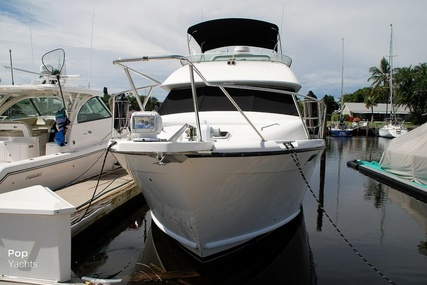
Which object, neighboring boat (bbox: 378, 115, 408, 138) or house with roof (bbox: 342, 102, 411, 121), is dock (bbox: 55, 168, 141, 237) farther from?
house with roof (bbox: 342, 102, 411, 121)

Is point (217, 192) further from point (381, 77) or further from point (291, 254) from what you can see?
point (381, 77)

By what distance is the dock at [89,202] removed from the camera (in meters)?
4.13

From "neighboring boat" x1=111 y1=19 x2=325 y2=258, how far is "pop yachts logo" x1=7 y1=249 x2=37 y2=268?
5.29 ft

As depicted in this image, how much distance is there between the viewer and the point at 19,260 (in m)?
4.16

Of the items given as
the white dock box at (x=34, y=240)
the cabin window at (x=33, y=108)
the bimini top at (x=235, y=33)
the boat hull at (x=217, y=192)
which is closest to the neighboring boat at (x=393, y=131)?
the bimini top at (x=235, y=33)

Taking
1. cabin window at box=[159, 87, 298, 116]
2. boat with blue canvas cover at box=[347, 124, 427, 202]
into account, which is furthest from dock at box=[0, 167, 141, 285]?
boat with blue canvas cover at box=[347, 124, 427, 202]

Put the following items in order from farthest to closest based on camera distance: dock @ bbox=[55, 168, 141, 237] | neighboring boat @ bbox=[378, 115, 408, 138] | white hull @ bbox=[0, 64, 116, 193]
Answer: neighboring boat @ bbox=[378, 115, 408, 138] < white hull @ bbox=[0, 64, 116, 193] < dock @ bbox=[55, 168, 141, 237]

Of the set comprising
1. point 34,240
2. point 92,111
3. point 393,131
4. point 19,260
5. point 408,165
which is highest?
point 92,111

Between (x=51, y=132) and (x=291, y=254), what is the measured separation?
242 inches

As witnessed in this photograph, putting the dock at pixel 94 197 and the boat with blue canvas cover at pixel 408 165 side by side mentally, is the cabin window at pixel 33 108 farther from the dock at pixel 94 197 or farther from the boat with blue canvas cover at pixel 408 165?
the boat with blue canvas cover at pixel 408 165

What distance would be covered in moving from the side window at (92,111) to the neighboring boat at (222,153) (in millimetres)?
2982

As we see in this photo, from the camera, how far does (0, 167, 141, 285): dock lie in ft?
13.6

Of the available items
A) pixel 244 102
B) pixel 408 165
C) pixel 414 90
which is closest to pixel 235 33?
pixel 244 102

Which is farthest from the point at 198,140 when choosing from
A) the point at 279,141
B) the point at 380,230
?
the point at 380,230
